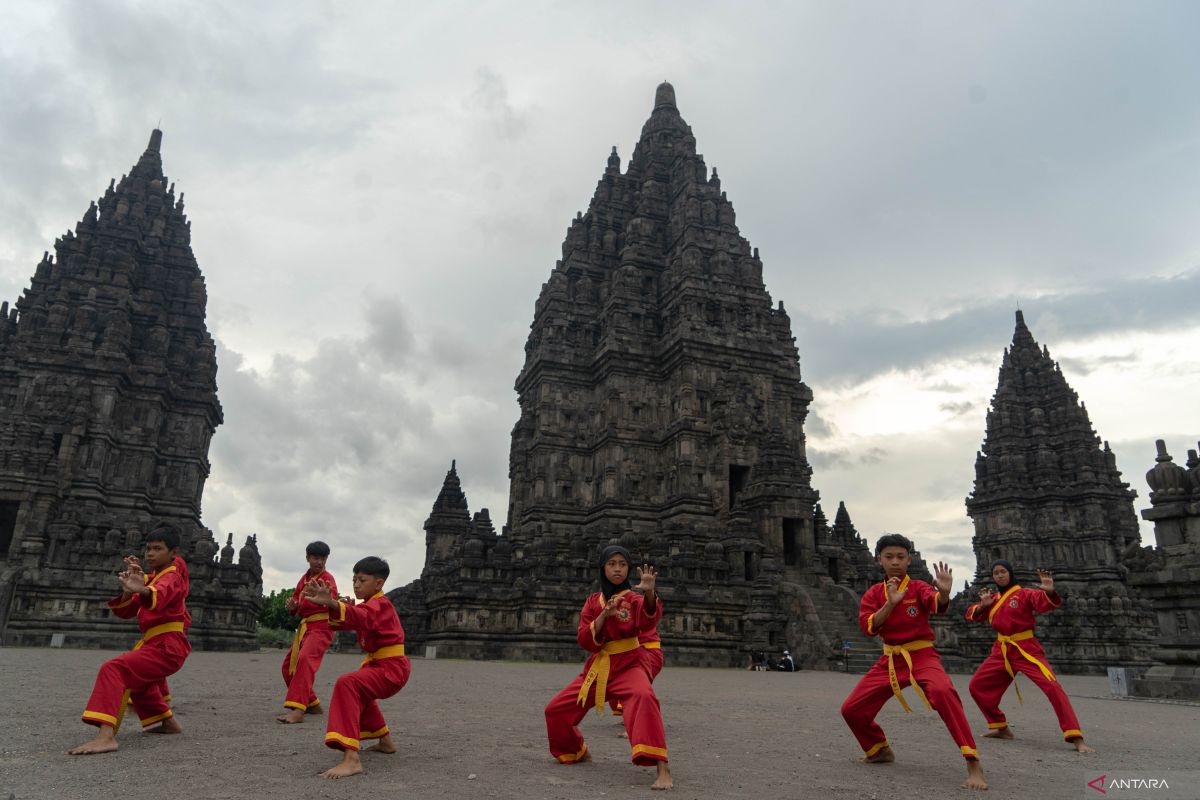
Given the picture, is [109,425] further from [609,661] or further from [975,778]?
[975,778]

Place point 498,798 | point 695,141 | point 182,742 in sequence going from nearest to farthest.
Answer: point 498,798
point 182,742
point 695,141

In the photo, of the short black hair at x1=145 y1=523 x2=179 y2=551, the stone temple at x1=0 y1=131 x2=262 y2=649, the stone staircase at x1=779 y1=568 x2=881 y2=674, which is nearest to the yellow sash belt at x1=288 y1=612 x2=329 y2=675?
the short black hair at x1=145 y1=523 x2=179 y2=551

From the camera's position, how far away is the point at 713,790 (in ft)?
20.1

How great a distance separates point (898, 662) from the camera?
740cm

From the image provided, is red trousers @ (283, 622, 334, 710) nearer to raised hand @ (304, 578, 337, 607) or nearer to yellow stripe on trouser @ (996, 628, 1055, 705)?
raised hand @ (304, 578, 337, 607)

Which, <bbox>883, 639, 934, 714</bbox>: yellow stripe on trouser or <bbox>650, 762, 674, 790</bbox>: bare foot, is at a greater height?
<bbox>883, 639, 934, 714</bbox>: yellow stripe on trouser

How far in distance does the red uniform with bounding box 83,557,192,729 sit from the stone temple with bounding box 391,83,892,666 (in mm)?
22536

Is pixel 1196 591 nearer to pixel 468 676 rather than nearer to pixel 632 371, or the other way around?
pixel 468 676

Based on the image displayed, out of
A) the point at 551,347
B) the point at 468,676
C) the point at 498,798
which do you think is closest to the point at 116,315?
the point at 551,347

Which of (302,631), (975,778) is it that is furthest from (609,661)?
(302,631)

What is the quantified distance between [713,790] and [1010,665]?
589 centimetres

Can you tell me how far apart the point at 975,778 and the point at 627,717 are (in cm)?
299

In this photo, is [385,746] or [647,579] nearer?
[647,579]

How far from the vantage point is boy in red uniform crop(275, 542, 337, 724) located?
948 centimetres
